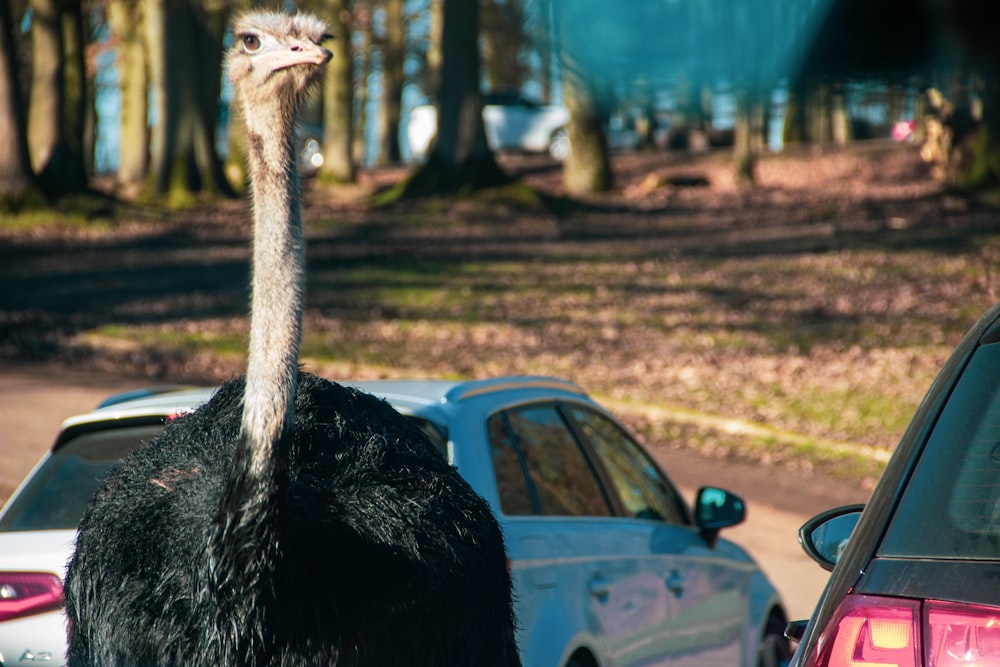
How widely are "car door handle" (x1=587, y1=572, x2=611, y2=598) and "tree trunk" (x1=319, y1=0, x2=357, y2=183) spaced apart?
22881mm

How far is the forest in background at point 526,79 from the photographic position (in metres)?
1.45

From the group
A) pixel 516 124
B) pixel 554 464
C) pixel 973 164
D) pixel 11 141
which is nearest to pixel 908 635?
pixel 554 464

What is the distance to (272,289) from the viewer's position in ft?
10.9

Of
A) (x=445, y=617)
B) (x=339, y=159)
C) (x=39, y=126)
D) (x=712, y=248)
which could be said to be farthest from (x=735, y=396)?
(x=339, y=159)

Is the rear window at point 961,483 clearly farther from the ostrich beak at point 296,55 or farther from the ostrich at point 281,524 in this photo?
the ostrich beak at point 296,55

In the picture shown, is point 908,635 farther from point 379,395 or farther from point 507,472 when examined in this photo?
point 379,395

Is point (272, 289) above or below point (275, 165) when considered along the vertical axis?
below

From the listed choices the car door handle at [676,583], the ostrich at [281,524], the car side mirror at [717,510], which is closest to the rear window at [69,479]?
the ostrich at [281,524]

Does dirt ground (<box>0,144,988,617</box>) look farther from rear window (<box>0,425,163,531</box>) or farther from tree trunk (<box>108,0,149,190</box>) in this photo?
rear window (<box>0,425,163,531</box>)

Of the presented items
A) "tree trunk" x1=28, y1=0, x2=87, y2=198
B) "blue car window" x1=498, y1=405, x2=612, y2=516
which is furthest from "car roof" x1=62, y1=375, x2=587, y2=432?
"tree trunk" x1=28, y1=0, x2=87, y2=198

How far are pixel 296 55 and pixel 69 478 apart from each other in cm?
189

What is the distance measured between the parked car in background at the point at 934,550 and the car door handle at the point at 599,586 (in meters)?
1.85

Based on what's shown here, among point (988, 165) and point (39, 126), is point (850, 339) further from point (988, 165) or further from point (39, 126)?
point (39, 126)

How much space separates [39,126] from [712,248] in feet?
37.5
